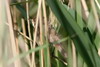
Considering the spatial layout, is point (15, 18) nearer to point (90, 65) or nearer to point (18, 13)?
point (18, 13)

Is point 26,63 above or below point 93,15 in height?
Answer: below

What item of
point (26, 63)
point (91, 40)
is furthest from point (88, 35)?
point (26, 63)

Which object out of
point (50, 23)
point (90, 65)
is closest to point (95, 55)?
point (90, 65)

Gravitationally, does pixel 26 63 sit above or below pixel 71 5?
below

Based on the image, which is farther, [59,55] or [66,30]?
[59,55]

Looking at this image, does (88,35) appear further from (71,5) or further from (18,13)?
(18,13)

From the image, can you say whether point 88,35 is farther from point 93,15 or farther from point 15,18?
point 15,18

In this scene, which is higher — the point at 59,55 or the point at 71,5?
the point at 71,5
